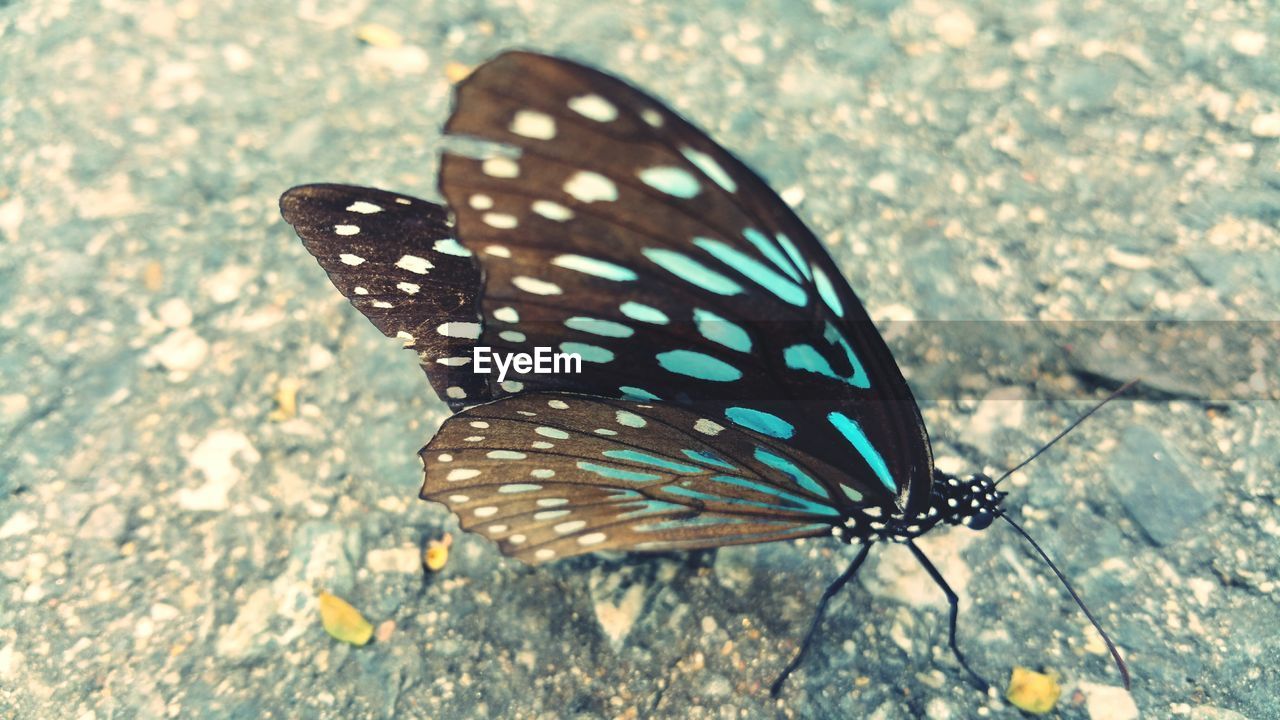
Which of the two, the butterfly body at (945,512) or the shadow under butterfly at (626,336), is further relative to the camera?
the butterfly body at (945,512)

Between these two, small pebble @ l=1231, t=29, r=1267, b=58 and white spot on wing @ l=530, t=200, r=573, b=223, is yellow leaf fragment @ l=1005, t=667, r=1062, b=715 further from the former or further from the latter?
small pebble @ l=1231, t=29, r=1267, b=58

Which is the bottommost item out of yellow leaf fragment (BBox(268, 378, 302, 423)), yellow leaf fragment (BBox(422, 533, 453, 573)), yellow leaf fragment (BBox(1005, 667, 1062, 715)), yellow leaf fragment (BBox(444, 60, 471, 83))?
yellow leaf fragment (BBox(1005, 667, 1062, 715))

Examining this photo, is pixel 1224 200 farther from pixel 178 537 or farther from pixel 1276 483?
pixel 178 537

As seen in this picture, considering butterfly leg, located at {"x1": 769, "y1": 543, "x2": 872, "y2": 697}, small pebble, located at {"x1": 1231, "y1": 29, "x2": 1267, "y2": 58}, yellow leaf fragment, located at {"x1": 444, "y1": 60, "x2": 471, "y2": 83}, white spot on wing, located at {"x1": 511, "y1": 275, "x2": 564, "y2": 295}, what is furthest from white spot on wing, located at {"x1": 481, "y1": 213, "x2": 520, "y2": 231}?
small pebble, located at {"x1": 1231, "y1": 29, "x2": 1267, "y2": 58}

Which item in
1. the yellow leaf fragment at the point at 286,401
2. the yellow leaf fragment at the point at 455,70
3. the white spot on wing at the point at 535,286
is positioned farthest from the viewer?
the yellow leaf fragment at the point at 455,70

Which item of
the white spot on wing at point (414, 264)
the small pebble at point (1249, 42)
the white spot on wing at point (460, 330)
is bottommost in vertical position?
the small pebble at point (1249, 42)

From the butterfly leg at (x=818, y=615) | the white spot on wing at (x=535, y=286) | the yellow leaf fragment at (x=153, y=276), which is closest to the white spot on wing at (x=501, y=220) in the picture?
the white spot on wing at (x=535, y=286)

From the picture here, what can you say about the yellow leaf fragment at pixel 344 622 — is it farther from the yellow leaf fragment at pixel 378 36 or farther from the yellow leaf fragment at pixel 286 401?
the yellow leaf fragment at pixel 378 36
